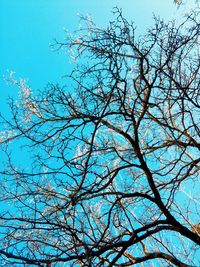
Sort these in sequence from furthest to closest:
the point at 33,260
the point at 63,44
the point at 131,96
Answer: the point at 131,96 < the point at 63,44 < the point at 33,260

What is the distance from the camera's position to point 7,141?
6.23m

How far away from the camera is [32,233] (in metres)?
5.64

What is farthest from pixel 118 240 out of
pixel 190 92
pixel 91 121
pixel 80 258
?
pixel 190 92

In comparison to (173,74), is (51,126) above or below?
above

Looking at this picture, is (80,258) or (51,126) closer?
→ (80,258)

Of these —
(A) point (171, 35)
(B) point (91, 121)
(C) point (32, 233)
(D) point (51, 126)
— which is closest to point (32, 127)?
(D) point (51, 126)

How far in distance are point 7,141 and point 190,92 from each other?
2.86 metres

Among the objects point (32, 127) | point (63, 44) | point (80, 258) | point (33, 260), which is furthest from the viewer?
point (32, 127)

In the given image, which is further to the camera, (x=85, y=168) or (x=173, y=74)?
(x=173, y=74)

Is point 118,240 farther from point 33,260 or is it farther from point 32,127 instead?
point 32,127

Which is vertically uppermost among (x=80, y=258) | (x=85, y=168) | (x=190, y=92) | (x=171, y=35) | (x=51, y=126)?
(x=51, y=126)

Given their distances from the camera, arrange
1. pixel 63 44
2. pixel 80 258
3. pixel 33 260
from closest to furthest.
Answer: pixel 33 260, pixel 80 258, pixel 63 44

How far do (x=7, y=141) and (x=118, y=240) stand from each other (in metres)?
2.34

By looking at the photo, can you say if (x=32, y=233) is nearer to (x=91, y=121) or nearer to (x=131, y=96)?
(x=91, y=121)
